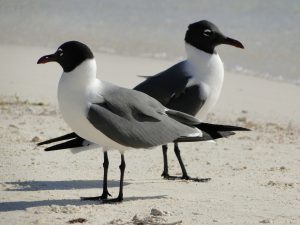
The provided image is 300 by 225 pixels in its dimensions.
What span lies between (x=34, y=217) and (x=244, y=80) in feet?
25.7

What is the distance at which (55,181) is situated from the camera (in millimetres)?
6664

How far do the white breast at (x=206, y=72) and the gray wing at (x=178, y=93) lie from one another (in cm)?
6

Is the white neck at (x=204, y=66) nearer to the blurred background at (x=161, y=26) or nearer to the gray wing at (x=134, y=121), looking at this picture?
the gray wing at (x=134, y=121)

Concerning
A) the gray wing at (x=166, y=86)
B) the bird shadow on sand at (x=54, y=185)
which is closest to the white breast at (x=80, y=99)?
the bird shadow on sand at (x=54, y=185)

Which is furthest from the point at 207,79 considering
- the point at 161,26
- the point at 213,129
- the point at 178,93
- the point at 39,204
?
the point at 161,26

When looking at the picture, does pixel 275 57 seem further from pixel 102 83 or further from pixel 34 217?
pixel 34 217

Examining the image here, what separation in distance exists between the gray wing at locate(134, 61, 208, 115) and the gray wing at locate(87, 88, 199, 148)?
0.76m

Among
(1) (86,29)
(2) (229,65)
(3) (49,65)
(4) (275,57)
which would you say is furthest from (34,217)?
(1) (86,29)

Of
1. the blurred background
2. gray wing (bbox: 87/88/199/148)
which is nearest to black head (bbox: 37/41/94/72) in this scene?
gray wing (bbox: 87/88/199/148)

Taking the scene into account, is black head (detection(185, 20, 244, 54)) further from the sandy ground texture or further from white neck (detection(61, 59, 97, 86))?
white neck (detection(61, 59, 97, 86))

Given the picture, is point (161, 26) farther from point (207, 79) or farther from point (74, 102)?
point (74, 102)

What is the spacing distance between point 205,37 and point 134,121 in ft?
5.64

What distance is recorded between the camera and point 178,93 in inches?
279

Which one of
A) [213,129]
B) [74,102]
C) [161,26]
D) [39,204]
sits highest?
[161,26]
